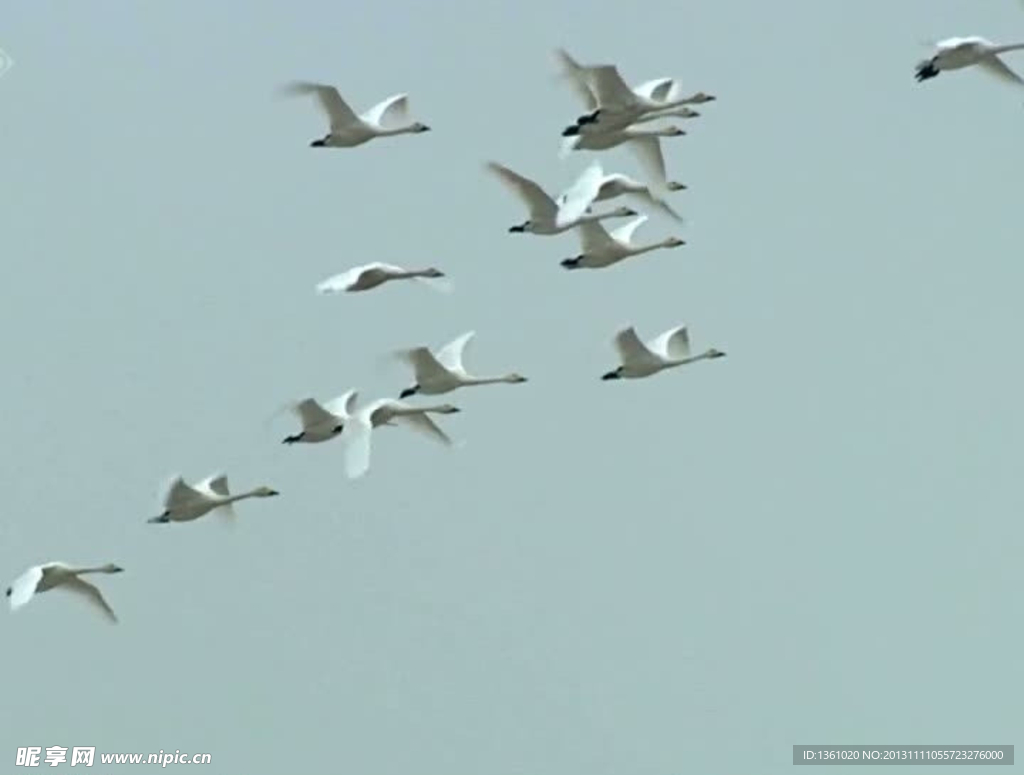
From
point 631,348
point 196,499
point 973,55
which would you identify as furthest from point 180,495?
point 973,55

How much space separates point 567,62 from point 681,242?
11.9ft

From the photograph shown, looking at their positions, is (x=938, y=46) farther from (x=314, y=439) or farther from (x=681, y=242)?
(x=314, y=439)

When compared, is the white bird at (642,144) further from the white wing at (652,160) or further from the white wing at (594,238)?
the white wing at (594,238)

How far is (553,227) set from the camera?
38.1 meters

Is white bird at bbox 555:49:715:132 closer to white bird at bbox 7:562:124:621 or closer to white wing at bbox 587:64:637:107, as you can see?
white wing at bbox 587:64:637:107

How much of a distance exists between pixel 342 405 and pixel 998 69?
21.4ft

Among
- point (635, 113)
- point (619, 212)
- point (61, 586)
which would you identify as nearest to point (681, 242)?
point (619, 212)

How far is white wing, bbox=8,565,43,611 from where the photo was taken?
39.0 meters

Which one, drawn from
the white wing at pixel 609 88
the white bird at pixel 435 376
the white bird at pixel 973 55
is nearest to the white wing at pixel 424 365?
the white bird at pixel 435 376

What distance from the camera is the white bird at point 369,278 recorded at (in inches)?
1495

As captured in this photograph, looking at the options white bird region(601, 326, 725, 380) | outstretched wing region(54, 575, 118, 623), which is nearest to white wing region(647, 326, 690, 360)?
white bird region(601, 326, 725, 380)

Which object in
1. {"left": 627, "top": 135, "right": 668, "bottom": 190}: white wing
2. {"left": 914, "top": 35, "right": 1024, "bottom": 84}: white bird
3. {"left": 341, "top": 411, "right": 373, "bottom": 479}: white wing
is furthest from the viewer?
{"left": 627, "top": 135, "right": 668, "bottom": 190}: white wing

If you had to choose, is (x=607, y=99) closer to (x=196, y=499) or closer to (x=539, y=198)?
(x=539, y=198)

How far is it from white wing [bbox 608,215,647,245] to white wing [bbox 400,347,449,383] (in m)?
1.99
